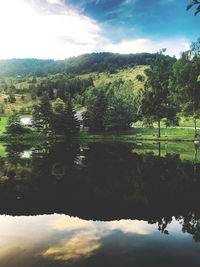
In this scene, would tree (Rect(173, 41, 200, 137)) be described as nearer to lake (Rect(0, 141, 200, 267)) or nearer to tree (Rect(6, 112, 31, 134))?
lake (Rect(0, 141, 200, 267))

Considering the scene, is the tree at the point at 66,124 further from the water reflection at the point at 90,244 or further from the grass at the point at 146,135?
the water reflection at the point at 90,244

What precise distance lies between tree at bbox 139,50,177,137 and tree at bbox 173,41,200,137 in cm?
455

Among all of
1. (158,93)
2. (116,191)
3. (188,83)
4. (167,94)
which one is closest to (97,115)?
(158,93)

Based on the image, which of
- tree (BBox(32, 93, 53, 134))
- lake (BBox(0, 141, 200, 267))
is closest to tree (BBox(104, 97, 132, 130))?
tree (BBox(32, 93, 53, 134))

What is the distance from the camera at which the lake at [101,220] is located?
24.4 feet

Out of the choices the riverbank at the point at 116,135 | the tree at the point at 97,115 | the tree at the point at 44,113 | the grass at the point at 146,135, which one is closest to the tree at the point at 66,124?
the riverbank at the point at 116,135

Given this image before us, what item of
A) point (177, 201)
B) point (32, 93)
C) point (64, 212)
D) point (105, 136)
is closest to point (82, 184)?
point (64, 212)

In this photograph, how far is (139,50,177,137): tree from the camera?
5697 cm

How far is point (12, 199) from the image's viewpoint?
13453 mm

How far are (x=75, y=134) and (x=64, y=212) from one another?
6252 cm

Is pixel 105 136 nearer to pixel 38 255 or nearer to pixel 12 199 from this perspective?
pixel 12 199

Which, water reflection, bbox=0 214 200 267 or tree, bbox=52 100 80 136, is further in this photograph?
tree, bbox=52 100 80 136

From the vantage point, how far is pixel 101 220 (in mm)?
10289

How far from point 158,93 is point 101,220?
2039 inches
